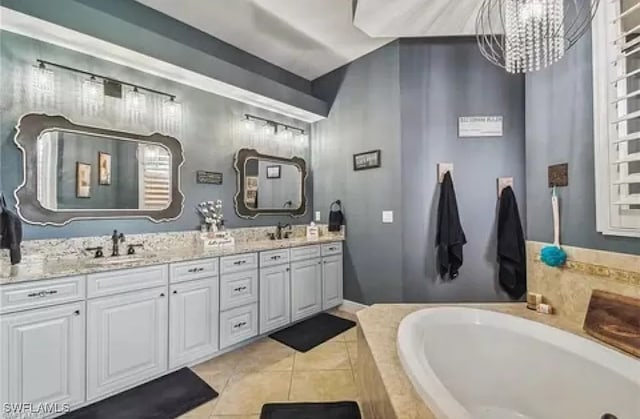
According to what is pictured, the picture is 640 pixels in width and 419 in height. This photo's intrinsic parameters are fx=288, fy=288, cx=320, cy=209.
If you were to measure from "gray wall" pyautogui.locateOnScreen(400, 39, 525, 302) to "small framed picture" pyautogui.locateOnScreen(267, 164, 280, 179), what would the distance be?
1.55 m

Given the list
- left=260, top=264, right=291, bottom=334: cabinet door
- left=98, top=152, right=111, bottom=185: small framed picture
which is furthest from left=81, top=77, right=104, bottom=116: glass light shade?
left=260, top=264, right=291, bottom=334: cabinet door

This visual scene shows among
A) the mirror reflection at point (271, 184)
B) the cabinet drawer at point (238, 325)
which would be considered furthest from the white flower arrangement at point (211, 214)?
the cabinet drawer at point (238, 325)

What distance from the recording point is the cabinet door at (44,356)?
147cm

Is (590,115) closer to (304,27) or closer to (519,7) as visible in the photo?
(519,7)

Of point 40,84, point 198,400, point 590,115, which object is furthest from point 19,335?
point 590,115

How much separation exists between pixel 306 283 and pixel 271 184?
1.28m

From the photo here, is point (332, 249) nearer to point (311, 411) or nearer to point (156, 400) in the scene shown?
point (311, 411)

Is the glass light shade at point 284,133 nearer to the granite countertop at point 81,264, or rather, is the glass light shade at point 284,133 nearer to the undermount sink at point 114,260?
the granite countertop at point 81,264

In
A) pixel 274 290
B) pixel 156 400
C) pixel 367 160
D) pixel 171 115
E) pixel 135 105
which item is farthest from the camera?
pixel 367 160

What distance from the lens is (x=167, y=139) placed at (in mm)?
2627

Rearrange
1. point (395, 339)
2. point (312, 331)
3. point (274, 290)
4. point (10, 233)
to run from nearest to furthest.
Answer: point (395, 339)
point (10, 233)
point (274, 290)
point (312, 331)

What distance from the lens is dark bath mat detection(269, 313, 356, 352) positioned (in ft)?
8.66

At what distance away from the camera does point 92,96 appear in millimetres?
2219

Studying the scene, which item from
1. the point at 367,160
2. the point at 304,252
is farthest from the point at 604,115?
the point at 304,252
